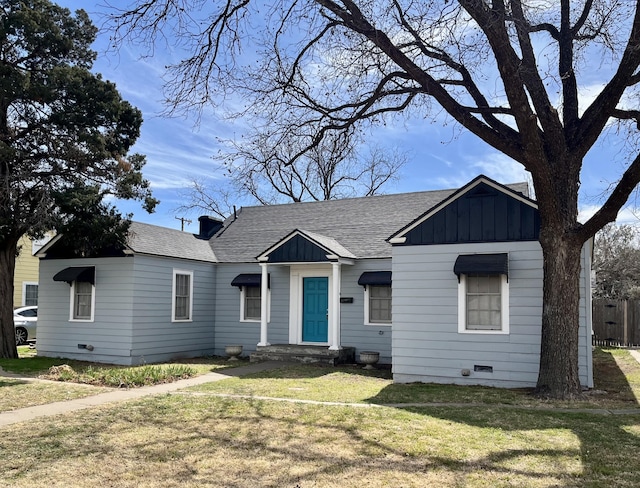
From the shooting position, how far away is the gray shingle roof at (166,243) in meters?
15.4

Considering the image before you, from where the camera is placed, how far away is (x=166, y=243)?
16766 mm

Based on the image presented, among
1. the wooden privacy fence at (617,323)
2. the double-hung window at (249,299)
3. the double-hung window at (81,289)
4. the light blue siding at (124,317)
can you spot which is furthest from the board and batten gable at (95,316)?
the wooden privacy fence at (617,323)

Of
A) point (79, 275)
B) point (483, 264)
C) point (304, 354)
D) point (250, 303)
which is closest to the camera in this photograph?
point (483, 264)

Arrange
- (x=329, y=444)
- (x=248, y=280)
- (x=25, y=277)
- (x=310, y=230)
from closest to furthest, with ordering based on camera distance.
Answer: (x=329, y=444)
(x=248, y=280)
(x=310, y=230)
(x=25, y=277)

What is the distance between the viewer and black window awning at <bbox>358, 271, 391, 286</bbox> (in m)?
14.7

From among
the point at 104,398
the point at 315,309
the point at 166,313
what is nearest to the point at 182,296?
the point at 166,313

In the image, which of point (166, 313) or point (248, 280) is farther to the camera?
point (248, 280)

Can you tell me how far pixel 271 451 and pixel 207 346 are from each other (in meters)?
11.5

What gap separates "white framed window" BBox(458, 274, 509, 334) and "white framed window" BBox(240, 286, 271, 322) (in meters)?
7.42

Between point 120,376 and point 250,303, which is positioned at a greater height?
point 250,303

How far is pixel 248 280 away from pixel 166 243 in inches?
106

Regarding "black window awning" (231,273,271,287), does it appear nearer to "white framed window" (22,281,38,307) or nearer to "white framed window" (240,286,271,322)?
"white framed window" (240,286,271,322)

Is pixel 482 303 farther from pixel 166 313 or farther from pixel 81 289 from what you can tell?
pixel 81 289

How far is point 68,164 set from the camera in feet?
48.7
